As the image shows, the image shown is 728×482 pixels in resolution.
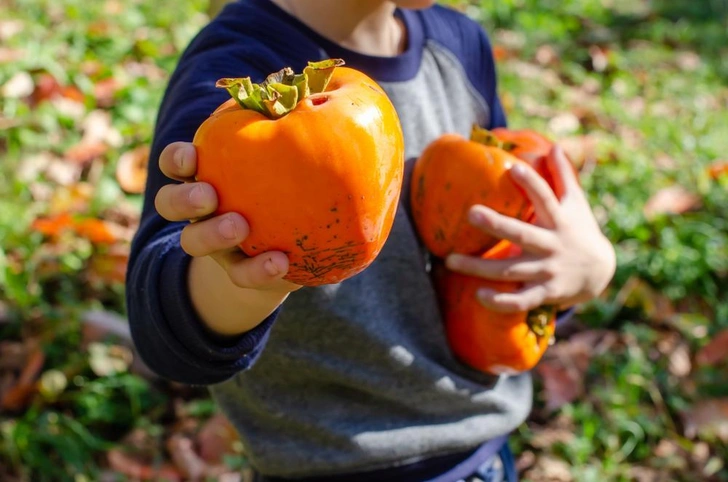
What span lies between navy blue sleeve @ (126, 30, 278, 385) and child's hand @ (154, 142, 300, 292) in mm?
278

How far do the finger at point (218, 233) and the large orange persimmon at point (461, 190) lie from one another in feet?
2.27

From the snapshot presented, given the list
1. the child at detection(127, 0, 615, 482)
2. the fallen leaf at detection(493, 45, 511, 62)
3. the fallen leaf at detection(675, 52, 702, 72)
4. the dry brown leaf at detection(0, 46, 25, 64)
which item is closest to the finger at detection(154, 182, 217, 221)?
the child at detection(127, 0, 615, 482)

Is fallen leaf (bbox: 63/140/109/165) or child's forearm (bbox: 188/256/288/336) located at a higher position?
child's forearm (bbox: 188/256/288/336)

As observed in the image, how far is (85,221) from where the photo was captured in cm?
297

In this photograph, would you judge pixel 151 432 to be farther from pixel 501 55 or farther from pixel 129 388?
pixel 501 55

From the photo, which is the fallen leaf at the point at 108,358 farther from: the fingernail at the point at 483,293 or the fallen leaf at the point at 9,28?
the fallen leaf at the point at 9,28

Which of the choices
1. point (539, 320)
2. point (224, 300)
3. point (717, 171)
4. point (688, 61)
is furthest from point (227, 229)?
point (688, 61)

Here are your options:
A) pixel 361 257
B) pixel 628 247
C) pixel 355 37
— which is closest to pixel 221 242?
pixel 361 257

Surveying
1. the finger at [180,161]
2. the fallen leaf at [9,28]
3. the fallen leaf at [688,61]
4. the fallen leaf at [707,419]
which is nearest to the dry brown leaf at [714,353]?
the fallen leaf at [707,419]

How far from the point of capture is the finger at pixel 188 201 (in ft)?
3.39

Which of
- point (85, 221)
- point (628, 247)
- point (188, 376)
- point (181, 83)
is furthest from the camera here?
point (628, 247)

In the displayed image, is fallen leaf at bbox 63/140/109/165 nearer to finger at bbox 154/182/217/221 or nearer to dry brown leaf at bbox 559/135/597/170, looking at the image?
dry brown leaf at bbox 559/135/597/170

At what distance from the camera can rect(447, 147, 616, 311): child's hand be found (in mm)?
1656

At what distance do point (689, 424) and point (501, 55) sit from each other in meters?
2.59
